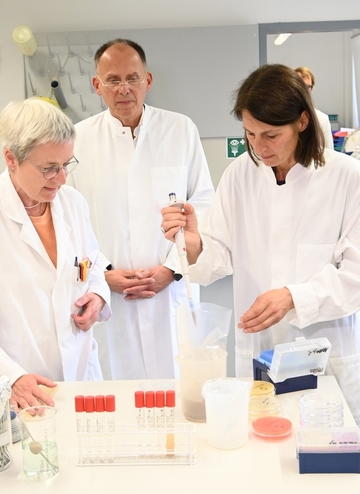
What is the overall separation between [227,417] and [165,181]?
139 centimetres

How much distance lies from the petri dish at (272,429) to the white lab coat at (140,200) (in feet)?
3.73

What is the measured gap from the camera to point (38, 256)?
181 centimetres

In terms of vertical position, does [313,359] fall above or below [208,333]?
below

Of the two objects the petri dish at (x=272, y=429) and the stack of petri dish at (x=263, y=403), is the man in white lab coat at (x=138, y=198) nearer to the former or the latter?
the stack of petri dish at (x=263, y=403)

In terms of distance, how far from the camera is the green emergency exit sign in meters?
3.50

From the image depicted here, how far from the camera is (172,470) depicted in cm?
126

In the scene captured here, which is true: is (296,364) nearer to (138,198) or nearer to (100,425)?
(100,425)

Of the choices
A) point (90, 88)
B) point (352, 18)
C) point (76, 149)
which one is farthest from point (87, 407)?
point (352, 18)

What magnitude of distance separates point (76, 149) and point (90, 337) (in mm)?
987

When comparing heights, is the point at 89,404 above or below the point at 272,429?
above

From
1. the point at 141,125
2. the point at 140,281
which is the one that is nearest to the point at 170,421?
the point at 140,281

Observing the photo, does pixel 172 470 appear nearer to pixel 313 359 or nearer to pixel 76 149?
pixel 313 359

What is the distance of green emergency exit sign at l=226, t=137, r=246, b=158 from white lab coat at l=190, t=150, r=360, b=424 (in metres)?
1.54

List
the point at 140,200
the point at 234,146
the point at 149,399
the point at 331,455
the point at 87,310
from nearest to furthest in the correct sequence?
the point at 331,455 → the point at 149,399 → the point at 87,310 → the point at 140,200 → the point at 234,146
